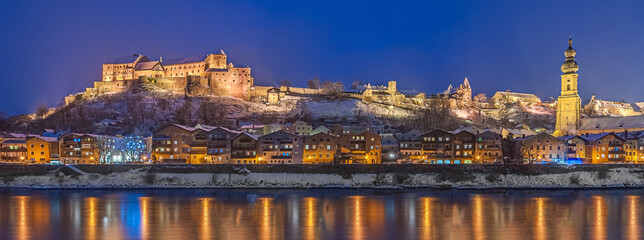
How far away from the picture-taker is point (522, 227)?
73.4 ft

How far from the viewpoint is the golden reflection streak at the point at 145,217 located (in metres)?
20.9

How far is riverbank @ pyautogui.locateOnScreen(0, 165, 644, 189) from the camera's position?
3703 cm

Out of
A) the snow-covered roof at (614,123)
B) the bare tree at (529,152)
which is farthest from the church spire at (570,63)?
the bare tree at (529,152)

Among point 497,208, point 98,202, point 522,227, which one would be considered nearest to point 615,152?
point 497,208

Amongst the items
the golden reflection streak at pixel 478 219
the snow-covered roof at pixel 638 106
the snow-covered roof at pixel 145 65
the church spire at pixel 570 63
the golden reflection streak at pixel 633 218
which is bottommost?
the golden reflection streak at pixel 633 218

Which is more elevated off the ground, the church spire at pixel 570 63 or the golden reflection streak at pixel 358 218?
the church spire at pixel 570 63

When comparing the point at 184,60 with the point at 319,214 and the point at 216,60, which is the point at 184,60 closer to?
the point at 216,60

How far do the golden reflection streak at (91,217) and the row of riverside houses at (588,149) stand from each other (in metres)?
33.0

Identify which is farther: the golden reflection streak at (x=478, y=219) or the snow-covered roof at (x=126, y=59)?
the snow-covered roof at (x=126, y=59)

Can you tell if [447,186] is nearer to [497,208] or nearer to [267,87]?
[497,208]

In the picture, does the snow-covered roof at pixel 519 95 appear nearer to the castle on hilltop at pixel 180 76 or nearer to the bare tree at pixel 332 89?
the bare tree at pixel 332 89

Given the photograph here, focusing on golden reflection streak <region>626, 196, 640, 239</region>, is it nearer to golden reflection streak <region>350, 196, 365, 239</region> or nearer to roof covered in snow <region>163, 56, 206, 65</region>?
golden reflection streak <region>350, 196, 365, 239</region>

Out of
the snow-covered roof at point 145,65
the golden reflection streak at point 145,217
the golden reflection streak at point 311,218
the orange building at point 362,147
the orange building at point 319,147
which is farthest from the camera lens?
the snow-covered roof at point 145,65

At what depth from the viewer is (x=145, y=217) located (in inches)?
961
